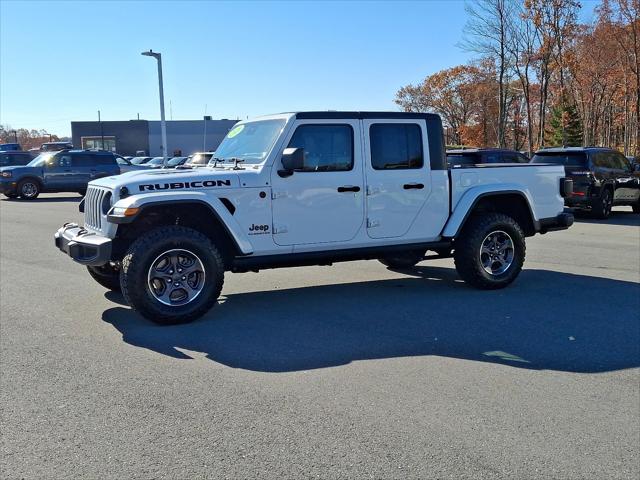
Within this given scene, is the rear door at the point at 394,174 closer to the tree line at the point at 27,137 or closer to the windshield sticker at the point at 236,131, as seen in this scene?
the windshield sticker at the point at 236,131

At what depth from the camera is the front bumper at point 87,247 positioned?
5.89 metres

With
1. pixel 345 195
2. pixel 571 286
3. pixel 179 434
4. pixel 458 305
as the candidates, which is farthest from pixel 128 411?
pixel 571 286

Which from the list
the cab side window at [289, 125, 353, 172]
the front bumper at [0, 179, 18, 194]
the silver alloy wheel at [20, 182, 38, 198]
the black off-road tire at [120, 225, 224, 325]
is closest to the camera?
the black off-road tire at [120, 225, 224, 325]

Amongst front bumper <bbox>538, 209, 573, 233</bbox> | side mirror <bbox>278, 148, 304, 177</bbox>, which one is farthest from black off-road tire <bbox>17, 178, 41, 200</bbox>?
front bumper <bbox>538, 209, 573, 233</bbox>

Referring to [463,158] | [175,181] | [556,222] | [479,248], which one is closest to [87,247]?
[175,181]

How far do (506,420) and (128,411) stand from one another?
2.40 m

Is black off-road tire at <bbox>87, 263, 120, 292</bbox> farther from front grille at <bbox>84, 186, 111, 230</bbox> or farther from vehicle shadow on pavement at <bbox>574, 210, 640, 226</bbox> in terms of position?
vehicle shadow on pavement at <bbox>574, 210, 640, 226</bbox>

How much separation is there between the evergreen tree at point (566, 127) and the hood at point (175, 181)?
134ft

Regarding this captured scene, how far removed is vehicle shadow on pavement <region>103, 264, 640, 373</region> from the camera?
16.9 ft

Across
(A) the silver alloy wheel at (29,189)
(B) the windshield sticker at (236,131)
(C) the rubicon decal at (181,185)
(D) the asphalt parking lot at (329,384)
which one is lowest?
(D) the asphalt parking lot at (329,384)

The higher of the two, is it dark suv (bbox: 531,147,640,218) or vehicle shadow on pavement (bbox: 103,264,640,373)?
dark suv (bbox: 531,147,640,218)

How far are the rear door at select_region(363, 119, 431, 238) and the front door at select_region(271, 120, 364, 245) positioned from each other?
15 cm

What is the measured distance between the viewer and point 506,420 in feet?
12.9

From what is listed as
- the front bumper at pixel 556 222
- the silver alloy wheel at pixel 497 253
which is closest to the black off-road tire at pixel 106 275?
the silver alloy wheel at pixel 497 253
